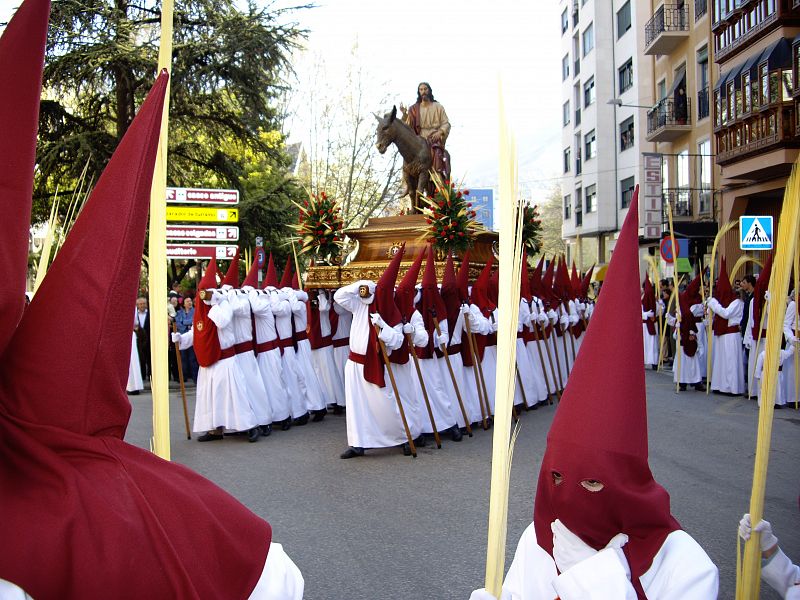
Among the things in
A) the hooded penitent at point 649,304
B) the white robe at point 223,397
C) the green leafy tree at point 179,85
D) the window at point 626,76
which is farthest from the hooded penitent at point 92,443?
the window at point 626,76

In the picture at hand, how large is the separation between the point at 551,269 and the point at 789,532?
8.73m

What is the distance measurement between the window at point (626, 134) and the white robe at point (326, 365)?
28523 mm

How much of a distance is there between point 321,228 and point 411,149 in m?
2.01

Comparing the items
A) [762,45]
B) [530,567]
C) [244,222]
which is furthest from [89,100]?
[530,567]

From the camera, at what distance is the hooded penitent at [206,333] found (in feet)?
32.8

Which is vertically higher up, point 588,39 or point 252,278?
point 588,39

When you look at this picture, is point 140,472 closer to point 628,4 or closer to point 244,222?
point 244,222

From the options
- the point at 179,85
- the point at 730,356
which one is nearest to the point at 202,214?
the point at 179,85

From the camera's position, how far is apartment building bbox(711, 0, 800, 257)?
66.1 feet

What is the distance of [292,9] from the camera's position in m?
19.9

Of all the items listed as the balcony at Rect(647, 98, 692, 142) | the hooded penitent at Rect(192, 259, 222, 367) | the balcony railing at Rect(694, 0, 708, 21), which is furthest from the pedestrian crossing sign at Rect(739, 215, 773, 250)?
the balcony railing at Rect(694, 0, 708, 21)

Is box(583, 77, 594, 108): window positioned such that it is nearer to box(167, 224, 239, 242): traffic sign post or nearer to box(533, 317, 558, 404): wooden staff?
box(167, 224, 239, 242): traffic sign post

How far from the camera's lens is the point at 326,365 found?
12.0m

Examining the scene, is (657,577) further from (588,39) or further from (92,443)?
(588,39)
